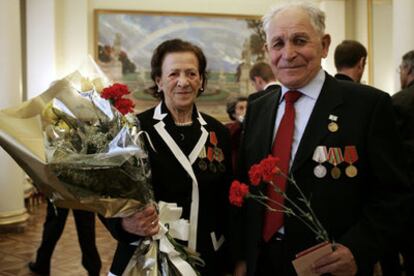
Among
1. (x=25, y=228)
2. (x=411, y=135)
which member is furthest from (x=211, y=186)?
(x=25, y=228)

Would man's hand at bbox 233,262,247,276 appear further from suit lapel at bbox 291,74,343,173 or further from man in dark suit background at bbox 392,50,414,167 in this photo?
man in dark suit background at bbox 392,50,414,167

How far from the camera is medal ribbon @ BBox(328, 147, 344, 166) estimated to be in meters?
1.83

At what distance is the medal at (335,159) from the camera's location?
1822 millimetres

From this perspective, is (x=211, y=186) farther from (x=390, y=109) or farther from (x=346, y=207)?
(x=390, y=109)

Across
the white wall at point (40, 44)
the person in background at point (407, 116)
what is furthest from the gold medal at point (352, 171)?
the white wall at point (40, 44)

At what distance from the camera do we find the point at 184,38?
1110cm

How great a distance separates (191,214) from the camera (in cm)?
218

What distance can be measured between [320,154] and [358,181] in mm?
168

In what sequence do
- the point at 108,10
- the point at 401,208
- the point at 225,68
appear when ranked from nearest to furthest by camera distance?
the point at 401,208 → the point at 108,10 → the point at 225,68

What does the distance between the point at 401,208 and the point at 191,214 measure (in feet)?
2.83

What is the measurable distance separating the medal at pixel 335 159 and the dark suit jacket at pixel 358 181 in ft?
0.05

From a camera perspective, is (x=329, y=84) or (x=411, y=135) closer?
(x=329, y=84)

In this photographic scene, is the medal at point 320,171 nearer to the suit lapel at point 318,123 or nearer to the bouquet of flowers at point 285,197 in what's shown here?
the suit lapel at point 318,123

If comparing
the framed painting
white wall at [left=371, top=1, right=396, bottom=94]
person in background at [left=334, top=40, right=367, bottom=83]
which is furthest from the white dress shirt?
the framed painting
